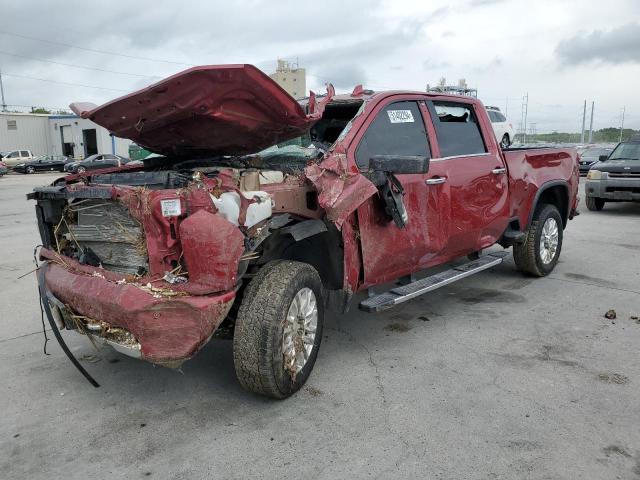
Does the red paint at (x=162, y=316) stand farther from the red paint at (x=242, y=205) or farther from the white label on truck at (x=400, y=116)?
→ the white label on truck at (x=400, y=116)

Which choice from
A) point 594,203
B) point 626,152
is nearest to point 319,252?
point 594,203

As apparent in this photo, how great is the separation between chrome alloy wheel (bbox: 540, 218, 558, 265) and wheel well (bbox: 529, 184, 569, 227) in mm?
248

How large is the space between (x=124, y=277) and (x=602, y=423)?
290 cm

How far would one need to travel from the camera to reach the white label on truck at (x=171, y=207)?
9.62 feet

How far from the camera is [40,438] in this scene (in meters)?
3.10

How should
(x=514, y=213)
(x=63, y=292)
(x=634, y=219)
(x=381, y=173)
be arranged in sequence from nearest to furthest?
(x=63, y=292), (x=381, y=173), (x=514, y=213), (x=634, y=219)

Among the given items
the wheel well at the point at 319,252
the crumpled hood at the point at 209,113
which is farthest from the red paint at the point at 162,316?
the crumpled hood at the point at 209,113

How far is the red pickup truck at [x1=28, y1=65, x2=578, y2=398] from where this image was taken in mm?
2969

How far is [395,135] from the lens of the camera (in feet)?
14.1

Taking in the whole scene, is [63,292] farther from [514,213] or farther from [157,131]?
[514,213]

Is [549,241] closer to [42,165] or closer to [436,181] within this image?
[436,181]

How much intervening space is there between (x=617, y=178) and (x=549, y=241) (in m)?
6.75

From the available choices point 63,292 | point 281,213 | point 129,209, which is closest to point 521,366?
point 281,213

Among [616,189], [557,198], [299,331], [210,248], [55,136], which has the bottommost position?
[299,331]
